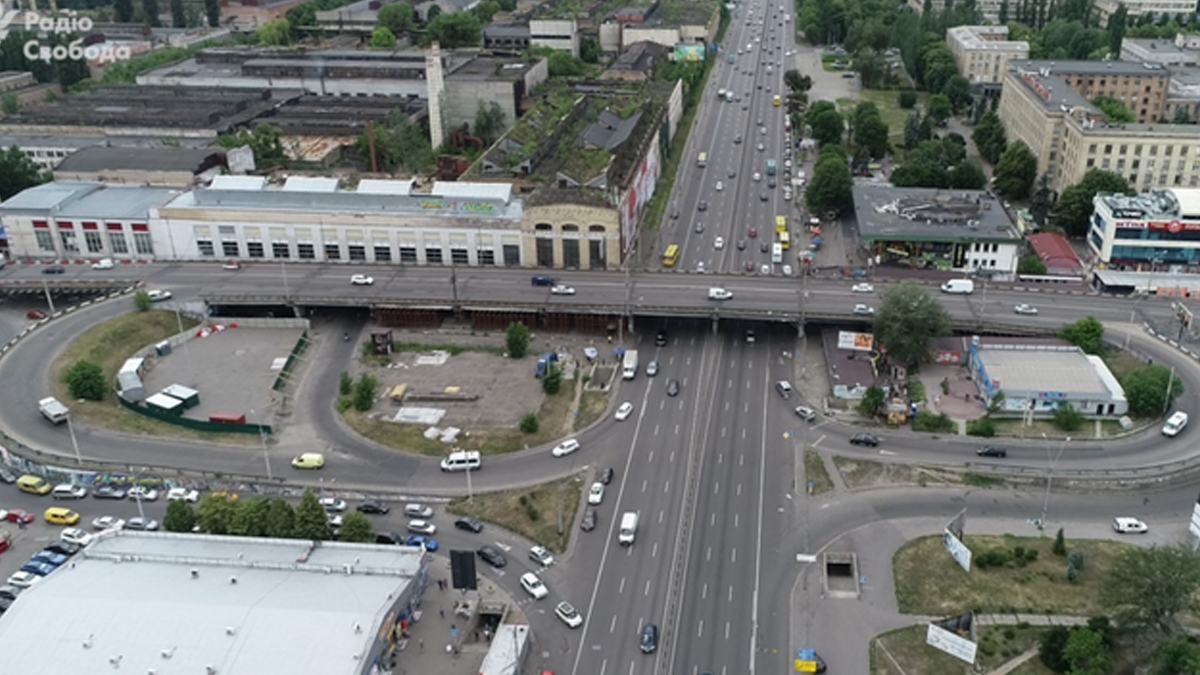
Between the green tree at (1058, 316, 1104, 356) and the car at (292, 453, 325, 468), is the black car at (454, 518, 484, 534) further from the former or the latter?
the green tree at (1058, 316, 1104, 356)

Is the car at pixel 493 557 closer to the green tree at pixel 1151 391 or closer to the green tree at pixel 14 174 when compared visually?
the green tree at pixel 1151 391

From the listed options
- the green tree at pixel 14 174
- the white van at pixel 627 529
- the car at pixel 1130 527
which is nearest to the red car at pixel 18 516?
the white van at pixel 627 529

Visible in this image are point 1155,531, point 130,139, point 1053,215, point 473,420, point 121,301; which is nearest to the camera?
point 1155,531

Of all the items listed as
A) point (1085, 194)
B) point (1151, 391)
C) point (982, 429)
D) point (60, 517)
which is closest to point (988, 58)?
point (1085, 194)

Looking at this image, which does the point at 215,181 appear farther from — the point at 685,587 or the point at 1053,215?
the point at 1053,215

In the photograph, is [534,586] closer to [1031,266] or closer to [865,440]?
[865,440]

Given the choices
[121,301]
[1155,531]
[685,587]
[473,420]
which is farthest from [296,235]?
[1155,531]
